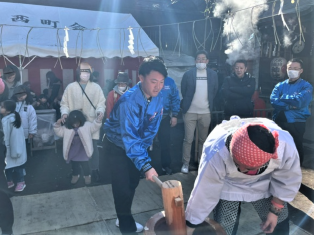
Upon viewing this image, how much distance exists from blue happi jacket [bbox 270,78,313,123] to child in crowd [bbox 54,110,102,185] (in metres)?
2.96

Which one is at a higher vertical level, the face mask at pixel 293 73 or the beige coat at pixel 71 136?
the face mask at pixel 293 73

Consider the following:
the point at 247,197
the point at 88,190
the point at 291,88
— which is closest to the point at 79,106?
the point at 88,190

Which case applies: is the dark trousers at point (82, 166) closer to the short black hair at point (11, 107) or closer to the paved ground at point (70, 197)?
the paved ground at point (70, 197)

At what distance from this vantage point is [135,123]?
8.05ft

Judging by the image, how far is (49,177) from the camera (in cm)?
473

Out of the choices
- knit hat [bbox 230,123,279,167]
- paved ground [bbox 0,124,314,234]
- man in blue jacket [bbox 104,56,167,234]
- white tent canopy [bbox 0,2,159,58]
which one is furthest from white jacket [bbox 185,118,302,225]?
white tent canopy [bbox 0,2,159,58]

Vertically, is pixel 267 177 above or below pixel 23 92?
below

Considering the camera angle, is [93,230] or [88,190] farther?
[88,190]

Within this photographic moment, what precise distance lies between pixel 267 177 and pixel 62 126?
326 centimetres

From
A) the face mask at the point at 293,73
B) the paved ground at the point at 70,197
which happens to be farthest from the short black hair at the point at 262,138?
the face mask at the point at 293,73

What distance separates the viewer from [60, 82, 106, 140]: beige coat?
14.4 feet

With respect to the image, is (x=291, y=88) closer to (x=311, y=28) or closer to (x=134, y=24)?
(x=311, y=28)

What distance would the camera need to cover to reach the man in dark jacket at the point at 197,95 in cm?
474

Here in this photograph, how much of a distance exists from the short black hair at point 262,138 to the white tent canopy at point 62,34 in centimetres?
573
